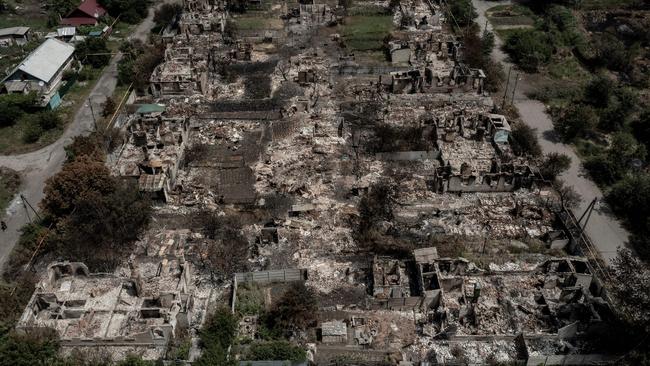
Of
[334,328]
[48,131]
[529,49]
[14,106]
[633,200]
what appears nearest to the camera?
[334,328]

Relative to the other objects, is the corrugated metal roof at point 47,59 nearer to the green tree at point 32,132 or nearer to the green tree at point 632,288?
the green tree at point 32,132

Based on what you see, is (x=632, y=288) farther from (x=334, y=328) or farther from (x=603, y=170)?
(x=334, y=328)

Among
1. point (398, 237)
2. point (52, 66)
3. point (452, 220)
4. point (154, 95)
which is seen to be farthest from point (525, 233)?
point (52, 66)

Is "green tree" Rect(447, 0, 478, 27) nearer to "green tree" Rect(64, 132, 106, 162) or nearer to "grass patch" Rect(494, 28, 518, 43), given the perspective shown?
"grass patch" Rect(494, 28, 518, 43)

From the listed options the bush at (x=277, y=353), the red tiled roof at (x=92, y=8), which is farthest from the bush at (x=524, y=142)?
the red tiled roof at (x=92, y=8)

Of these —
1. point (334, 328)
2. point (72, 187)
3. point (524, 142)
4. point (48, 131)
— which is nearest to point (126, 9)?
point (48, 131)

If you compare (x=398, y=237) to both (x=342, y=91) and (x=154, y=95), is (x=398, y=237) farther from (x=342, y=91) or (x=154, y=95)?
(x=154, y=95)

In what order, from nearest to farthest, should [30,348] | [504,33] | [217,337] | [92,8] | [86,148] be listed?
[30,348] < [217,337] < [86,148] < [504,33] < [92,8]
